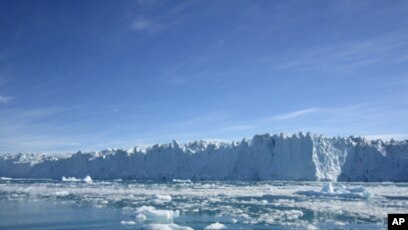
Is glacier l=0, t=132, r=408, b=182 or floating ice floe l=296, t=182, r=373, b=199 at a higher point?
glacier l=0, t=132, r=408, b=182

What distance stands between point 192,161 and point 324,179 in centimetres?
1257

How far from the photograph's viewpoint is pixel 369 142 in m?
35.7

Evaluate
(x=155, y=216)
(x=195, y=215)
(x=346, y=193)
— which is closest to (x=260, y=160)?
(x=346, y=193)

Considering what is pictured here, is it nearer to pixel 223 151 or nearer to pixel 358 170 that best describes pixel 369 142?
pixel 358 170

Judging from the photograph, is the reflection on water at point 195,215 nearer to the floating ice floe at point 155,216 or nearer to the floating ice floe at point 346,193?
the floating ice floe at point 155,216

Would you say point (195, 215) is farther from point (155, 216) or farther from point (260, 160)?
point (260, 160)

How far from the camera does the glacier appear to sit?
34.0 metres

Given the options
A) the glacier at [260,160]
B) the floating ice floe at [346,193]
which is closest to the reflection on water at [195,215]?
the floating ice floe at [346,193]

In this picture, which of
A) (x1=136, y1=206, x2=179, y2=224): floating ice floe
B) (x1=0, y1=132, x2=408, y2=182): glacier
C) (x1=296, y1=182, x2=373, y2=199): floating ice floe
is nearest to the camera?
(x1=136, y1=206, x2=179, y2=224): floating ice floe

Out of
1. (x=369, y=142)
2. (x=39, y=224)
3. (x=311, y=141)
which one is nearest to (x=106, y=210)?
(x=39, y=224)

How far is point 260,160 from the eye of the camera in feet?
119

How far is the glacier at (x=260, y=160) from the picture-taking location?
34.0 meters

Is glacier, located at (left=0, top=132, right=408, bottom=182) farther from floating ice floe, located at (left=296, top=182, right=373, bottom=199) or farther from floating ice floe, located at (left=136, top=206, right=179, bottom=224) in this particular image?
floating ice floe, located at (left=136, top=206, right=179, bottom=224)

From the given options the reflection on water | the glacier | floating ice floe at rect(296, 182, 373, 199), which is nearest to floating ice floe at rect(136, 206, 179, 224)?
the reflection on water
